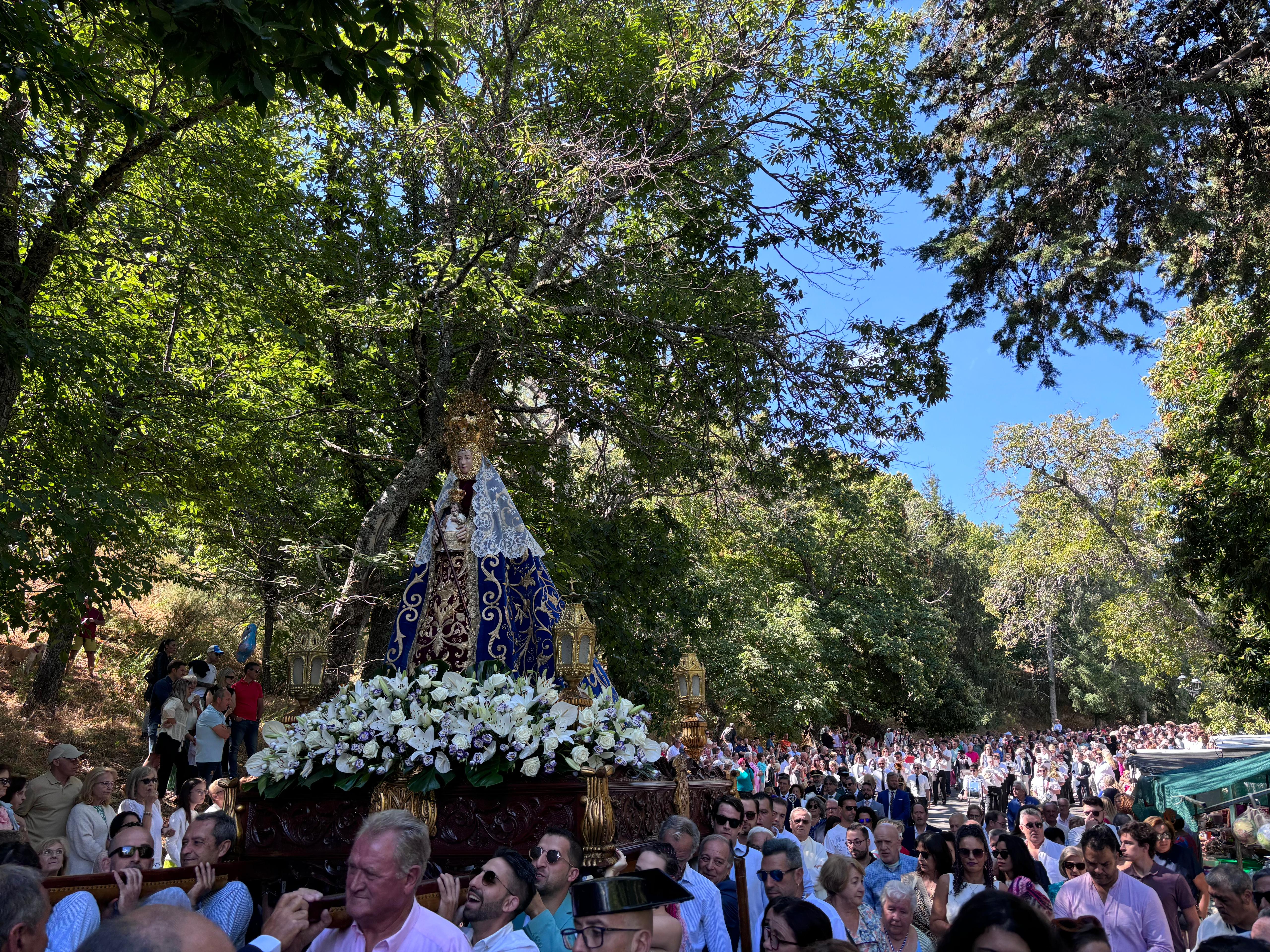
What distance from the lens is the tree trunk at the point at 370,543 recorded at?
1416 centimetres

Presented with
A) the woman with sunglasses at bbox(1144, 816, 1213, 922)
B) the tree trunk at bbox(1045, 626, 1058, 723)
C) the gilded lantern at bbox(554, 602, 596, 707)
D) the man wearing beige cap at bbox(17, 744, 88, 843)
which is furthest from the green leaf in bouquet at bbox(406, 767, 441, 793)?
the tree trunk at bbox(1045, 626, 1058, 723)

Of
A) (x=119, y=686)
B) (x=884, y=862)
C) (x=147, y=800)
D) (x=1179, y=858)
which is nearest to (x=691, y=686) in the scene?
(x=884, y=862)

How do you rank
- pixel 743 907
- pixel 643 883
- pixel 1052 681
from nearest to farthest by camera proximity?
pixel 643 883 → pixel 743 907 → pixel 1052 681

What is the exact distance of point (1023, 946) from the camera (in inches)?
109

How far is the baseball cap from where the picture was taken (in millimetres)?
8273

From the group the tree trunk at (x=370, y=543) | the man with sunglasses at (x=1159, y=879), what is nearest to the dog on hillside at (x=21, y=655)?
the tree trunk at (x=370, y=543)

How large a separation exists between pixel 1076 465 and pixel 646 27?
85.4 ft

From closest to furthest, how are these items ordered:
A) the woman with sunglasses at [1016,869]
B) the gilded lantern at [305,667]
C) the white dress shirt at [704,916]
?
the white dress shirt at [704,916], the woman with sunglasses at [1016,869], the gilded lantern at [305,667]

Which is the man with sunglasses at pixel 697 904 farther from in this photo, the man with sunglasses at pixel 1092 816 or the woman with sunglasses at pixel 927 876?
the man with sunglasses at pixel 1092 816

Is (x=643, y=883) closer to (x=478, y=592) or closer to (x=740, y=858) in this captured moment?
(x=740, y=858)

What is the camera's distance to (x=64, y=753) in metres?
8.30

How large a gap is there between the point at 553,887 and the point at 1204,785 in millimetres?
18971

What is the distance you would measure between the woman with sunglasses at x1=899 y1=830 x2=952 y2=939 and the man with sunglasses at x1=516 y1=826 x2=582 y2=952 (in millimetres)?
2330

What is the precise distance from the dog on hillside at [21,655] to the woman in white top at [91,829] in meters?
15.3
